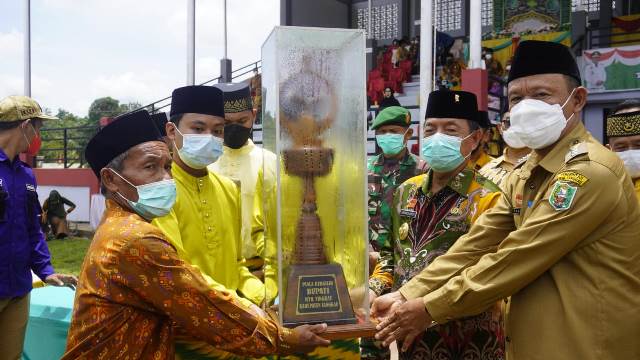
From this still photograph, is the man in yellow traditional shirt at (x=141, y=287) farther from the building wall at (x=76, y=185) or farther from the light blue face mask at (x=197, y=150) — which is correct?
the building wall at (x=76, y=185)

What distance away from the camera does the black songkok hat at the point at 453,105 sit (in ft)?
9.13

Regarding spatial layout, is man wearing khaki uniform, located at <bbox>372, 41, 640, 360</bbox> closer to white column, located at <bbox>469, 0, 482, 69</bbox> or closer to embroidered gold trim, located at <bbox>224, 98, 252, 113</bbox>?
embroidered gold trim, located at <bbox>224, 98, 252, 113</bbox>

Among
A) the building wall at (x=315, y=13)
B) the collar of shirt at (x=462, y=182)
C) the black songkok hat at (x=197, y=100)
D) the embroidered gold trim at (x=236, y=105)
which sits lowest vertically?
the collar of shirt at (x=462, y=182)

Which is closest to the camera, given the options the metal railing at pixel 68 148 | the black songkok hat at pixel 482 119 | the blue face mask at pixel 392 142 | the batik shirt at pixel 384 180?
the black songkok hat at pixel 482 119

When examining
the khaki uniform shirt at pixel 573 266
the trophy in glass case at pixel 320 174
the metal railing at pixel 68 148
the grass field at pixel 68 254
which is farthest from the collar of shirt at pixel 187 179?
the metal railing at pixel 68 148

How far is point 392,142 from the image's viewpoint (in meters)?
4.66

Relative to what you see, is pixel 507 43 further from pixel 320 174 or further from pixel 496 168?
pixel 320 174

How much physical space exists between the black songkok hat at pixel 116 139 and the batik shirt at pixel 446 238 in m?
1.32

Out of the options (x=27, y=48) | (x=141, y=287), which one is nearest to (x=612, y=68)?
(x=141, y=287)

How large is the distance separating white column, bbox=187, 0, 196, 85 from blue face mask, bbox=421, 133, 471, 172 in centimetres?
983

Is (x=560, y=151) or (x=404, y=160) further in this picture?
(x=404, y=160)

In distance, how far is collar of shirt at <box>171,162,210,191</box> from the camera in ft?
9.21

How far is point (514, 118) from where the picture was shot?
7.05ft

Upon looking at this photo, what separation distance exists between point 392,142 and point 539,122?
2600 mm
